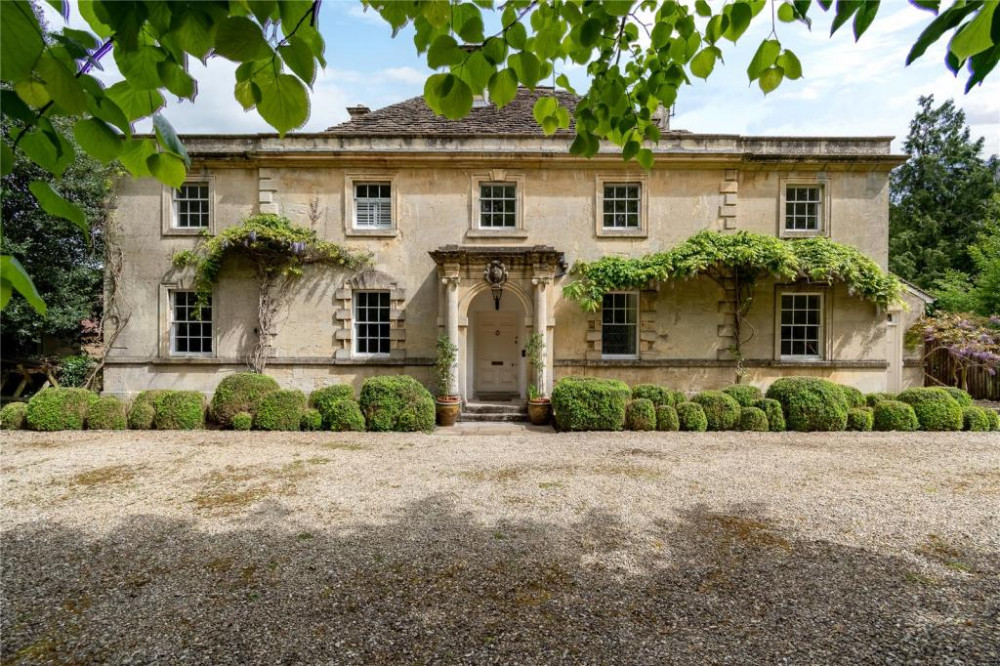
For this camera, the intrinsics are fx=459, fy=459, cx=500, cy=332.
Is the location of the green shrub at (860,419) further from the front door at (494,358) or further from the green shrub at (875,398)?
the front door at (494,358)

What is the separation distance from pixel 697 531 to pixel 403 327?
28.5ft

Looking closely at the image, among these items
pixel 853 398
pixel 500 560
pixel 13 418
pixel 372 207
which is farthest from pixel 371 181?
pixel 853 398

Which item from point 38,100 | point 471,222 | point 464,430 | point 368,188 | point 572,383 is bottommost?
point 464,430

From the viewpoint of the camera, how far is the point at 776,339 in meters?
11.8

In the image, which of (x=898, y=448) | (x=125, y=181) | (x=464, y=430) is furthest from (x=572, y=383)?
(x=125, y=181)

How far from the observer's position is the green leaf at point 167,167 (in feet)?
5.62

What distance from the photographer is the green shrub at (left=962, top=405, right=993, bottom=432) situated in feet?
30.9

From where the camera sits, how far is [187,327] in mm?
11969

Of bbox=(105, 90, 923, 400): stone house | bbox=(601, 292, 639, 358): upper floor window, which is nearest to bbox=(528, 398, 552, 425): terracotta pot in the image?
bbox=(105, 90, 923, 400): stone house

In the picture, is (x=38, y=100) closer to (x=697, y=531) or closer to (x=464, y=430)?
(x=697, y=531)

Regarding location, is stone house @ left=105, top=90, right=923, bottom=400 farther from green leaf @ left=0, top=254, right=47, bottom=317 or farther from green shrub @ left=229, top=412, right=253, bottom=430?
green leaf @ left=0, top=254, right=47, bottom=317

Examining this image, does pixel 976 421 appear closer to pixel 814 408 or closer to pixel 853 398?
pixel 853 398

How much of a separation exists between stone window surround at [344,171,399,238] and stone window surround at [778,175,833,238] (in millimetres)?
9930

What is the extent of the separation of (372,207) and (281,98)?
11.0 m
